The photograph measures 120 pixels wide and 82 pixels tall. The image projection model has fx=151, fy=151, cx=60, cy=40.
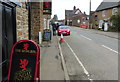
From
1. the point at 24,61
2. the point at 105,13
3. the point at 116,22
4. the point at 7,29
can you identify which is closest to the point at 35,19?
the point at 7,29

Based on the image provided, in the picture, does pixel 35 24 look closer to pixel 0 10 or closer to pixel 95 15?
pixel 0 10

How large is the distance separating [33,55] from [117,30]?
94.7ft

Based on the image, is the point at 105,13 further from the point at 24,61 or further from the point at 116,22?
the point at 24,61

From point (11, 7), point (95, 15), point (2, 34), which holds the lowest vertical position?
point (2, 34)

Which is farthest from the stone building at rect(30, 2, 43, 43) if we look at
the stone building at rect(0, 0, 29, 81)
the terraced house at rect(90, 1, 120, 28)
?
the terraced house at rect(90, 1, 120, 28)

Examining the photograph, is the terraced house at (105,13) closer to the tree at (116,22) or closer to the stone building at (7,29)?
the tree at (116,22)

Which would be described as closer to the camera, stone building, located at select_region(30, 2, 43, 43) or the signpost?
the signpost

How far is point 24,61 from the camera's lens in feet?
10.1

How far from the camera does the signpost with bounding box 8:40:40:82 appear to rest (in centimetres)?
308

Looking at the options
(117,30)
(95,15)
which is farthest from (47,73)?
(95,15)

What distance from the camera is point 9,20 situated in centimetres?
392

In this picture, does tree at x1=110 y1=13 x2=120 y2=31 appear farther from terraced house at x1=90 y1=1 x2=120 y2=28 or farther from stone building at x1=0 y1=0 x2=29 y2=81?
stone building at x1=0 y1=0 x2=29 y2=81

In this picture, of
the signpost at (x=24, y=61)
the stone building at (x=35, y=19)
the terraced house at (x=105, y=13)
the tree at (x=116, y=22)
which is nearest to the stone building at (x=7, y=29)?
the signpost at (x=24, y=61)

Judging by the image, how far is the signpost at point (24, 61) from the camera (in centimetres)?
308
